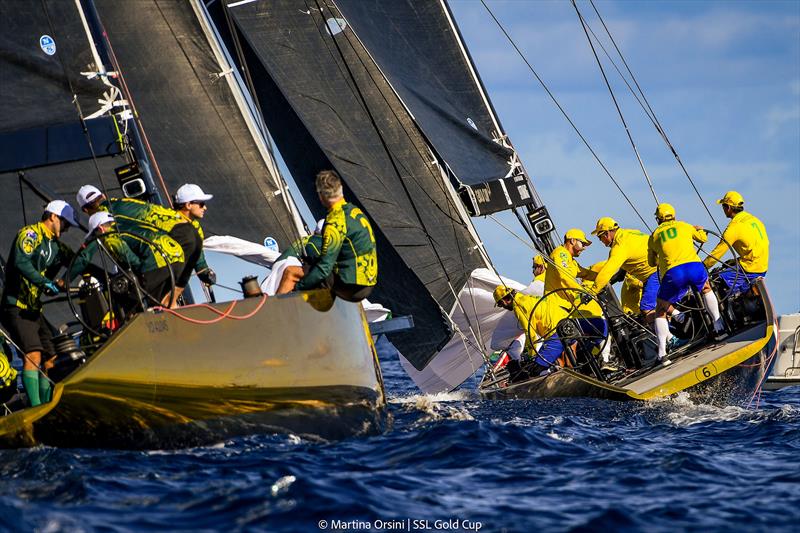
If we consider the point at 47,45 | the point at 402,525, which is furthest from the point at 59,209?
the point at 402,525

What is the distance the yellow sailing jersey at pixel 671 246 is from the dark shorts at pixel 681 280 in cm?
4

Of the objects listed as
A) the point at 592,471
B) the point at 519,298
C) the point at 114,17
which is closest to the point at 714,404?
the point at 519,298

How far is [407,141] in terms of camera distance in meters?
13.7

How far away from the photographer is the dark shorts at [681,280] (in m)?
10.3

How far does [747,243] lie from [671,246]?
1.17 metres

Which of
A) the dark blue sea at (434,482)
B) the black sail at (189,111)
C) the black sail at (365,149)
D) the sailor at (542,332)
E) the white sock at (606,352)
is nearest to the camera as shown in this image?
the dark blue sea at (434,482)

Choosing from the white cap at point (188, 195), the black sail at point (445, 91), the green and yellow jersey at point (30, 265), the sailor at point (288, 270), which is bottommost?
the sailor at point (288, 270)

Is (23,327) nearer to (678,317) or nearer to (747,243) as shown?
(678,317)

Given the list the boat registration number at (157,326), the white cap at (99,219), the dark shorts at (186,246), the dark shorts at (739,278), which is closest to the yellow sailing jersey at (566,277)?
the dark shorts at (739,278)

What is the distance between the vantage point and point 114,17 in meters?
12.1

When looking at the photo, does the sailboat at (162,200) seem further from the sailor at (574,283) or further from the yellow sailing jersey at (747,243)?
the yellow sailing jersey at (747,243)

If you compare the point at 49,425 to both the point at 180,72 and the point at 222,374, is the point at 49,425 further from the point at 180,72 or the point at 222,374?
the point at 180,72

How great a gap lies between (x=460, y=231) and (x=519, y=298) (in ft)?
5.92

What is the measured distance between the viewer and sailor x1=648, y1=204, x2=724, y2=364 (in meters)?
10.3
